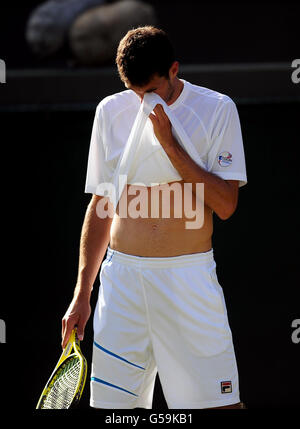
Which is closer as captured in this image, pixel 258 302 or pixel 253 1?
pixel 258 302

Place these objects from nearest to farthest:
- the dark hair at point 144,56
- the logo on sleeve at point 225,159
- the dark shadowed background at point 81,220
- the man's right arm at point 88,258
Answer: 1. the dark hair at point 144,56
2. the logo on sleeve at point 225,159
3. the man's right arm at point 88,258
4. the dark shadowed background at point 81,220

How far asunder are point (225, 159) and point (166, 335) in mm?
599

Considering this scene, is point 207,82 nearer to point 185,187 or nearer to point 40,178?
point 40,178

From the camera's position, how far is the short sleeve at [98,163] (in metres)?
3.17

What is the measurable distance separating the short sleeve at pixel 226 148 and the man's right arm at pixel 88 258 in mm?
431

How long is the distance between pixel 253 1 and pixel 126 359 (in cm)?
406

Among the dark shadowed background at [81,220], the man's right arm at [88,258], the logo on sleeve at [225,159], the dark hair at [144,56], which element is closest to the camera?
the dark hair at [144,56]

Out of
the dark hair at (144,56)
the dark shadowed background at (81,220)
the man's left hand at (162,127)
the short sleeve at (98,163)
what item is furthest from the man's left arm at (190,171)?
the dark shadowed background at (81,220)

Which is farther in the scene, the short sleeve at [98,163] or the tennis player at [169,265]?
the short sleeve at [98,163]

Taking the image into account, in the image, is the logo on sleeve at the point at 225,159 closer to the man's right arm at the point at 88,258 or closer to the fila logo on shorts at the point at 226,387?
the man's right arm at the point at 88,258

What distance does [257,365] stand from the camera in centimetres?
460

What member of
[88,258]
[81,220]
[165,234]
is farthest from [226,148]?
[81,220]

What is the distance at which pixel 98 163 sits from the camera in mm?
3211
